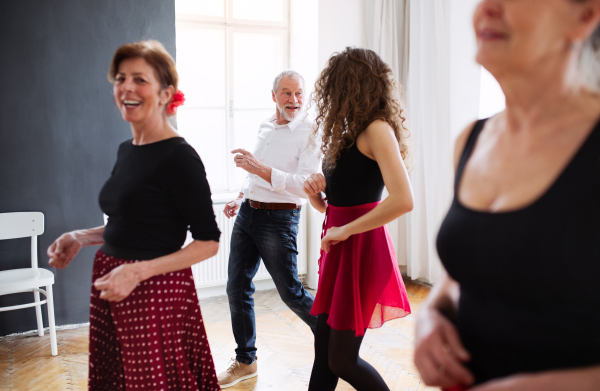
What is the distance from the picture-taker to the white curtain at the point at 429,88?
4.08m

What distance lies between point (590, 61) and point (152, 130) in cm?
102

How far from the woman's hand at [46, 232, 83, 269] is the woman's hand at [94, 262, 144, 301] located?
237 mm

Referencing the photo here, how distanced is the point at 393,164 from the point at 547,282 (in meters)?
1.06

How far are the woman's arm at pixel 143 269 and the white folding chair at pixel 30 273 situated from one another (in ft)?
7.32

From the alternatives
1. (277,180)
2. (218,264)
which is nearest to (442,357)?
(277,180)

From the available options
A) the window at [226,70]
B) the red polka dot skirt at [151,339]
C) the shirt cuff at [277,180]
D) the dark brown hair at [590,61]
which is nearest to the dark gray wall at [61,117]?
the window at [226,70]

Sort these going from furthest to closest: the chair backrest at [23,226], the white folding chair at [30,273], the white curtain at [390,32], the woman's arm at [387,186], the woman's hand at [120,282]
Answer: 1. the white curtain at [390,32]
2. the chair backrest at [23,226]
3. the white folding chair at [30,273]
4. the woman's arm at [387,186]
5. the woman's hand at [120,282]

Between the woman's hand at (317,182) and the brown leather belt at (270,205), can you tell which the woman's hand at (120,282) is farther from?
the brown leather belt at (270,205)

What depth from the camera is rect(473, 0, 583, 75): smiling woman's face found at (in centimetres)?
65

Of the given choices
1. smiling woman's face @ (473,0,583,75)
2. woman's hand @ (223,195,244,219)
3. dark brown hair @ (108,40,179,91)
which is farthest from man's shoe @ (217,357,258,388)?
smiling woman's face @ (473,0,583,75)

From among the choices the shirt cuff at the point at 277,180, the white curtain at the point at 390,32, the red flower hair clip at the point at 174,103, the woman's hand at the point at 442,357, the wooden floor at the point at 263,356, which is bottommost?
the wooden floor at the point at 263,356

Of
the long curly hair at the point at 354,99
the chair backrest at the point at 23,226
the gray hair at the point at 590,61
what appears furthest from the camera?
the chair backrest at the point at 23,226

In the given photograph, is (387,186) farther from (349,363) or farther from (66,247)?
(66,247)

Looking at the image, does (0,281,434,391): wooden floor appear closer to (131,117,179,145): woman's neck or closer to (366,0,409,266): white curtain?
(131,117,179,145): woman's neck
